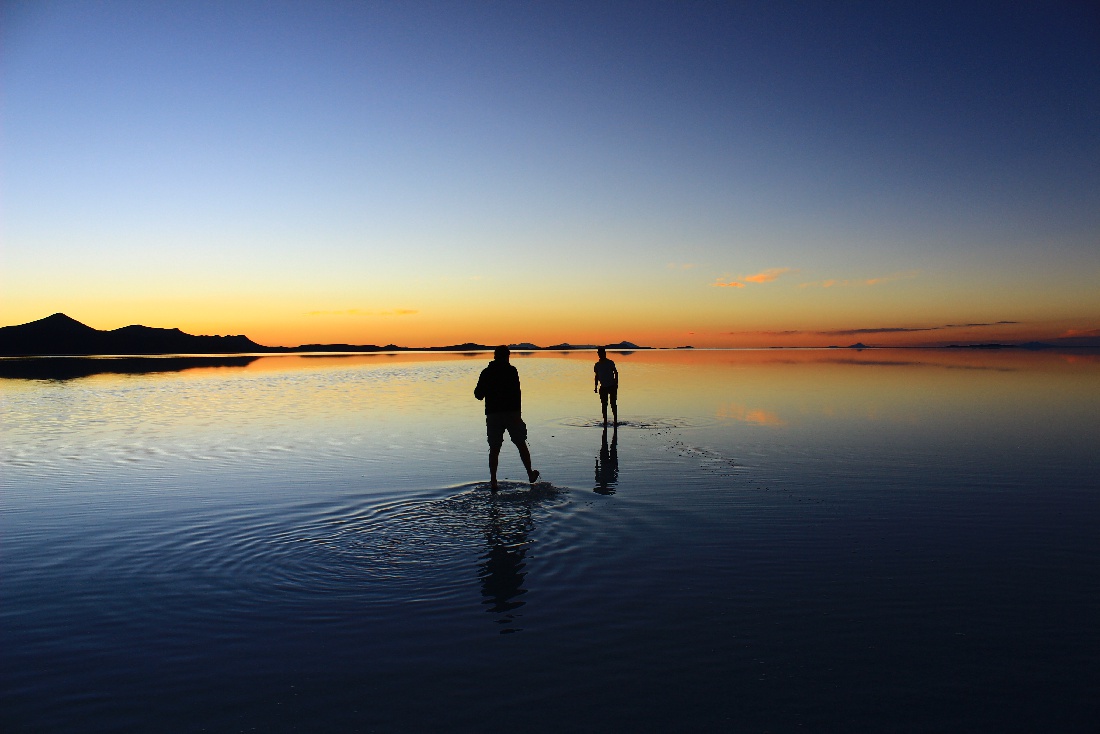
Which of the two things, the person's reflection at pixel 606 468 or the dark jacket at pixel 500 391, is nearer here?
the person's reflection at pixel 606 468

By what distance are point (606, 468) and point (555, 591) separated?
7599 mm

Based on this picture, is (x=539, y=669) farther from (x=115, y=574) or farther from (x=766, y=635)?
(x=115, y=574)

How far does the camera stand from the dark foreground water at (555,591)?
16.8ft

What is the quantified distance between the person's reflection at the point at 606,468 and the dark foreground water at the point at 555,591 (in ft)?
0.67

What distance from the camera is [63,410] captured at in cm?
2800

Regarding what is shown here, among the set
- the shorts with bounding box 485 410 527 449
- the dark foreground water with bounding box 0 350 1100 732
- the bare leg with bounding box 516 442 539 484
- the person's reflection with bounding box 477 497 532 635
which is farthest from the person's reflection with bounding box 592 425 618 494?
the person's reflection with bounding box 477 497 532 635

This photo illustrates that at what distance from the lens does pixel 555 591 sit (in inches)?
290

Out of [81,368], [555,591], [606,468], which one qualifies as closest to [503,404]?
[606,468]

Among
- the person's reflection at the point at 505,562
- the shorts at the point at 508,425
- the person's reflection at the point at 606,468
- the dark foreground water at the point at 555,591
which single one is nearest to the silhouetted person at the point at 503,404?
the shorts at the point at 508,425

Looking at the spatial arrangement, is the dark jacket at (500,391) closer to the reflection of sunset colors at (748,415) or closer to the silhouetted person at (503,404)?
the silhouetted person at (503,404)

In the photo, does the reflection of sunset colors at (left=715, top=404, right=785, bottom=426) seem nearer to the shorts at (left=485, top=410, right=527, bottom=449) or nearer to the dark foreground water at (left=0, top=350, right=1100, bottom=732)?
the dark foreground water at (left=0, top=350, right=1100, bottom=732)

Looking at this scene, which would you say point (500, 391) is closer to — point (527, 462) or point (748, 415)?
point (527, 462)

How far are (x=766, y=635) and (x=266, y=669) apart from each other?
4.56 m

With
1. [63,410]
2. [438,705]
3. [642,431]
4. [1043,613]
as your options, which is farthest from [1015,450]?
[63,410]
